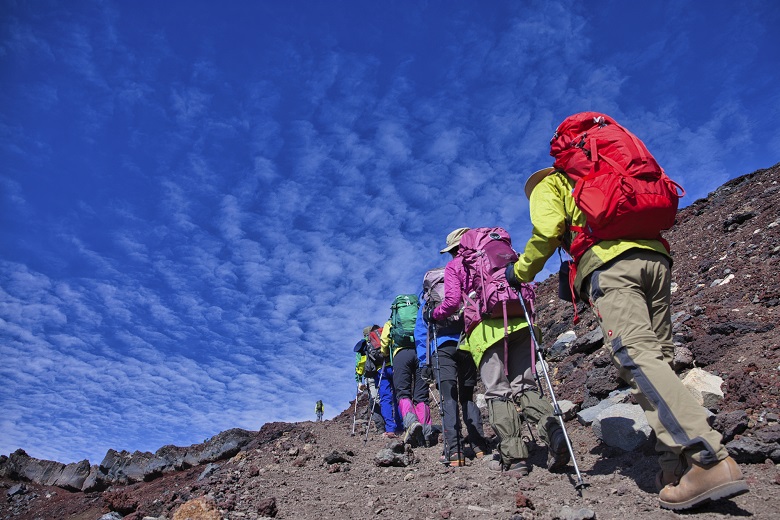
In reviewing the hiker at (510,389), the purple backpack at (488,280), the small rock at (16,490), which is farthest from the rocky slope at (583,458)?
the small rock at (16,490)

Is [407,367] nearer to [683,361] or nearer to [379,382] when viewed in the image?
[379,382]

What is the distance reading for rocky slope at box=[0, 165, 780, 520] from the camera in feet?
11.7

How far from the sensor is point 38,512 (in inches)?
568

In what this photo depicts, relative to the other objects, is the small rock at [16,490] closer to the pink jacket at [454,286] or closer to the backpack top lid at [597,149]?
the pink jacket at [454,286]

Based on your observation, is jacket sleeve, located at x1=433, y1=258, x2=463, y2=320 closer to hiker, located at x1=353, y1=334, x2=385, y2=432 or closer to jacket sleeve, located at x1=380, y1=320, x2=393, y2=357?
jacket sleeve, located at x1=380, y1=320, x2=393, y2=357

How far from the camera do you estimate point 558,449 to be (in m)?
4.31

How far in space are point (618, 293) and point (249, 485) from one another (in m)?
4.99

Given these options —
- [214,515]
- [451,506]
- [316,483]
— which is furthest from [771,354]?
[214,515]

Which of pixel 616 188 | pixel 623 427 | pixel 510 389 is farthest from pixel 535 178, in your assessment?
pixel 623 427

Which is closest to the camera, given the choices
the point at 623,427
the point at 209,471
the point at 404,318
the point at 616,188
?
the point at 616,188

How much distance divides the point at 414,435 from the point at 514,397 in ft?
10.4

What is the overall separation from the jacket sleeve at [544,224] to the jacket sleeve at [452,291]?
5.64ft

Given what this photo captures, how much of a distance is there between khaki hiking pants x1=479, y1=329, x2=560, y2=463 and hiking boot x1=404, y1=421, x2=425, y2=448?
9.92ft

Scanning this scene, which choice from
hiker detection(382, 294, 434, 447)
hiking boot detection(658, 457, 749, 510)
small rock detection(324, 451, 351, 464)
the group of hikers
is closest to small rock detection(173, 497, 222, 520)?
small rock detection(324, 451, 351, 464)
